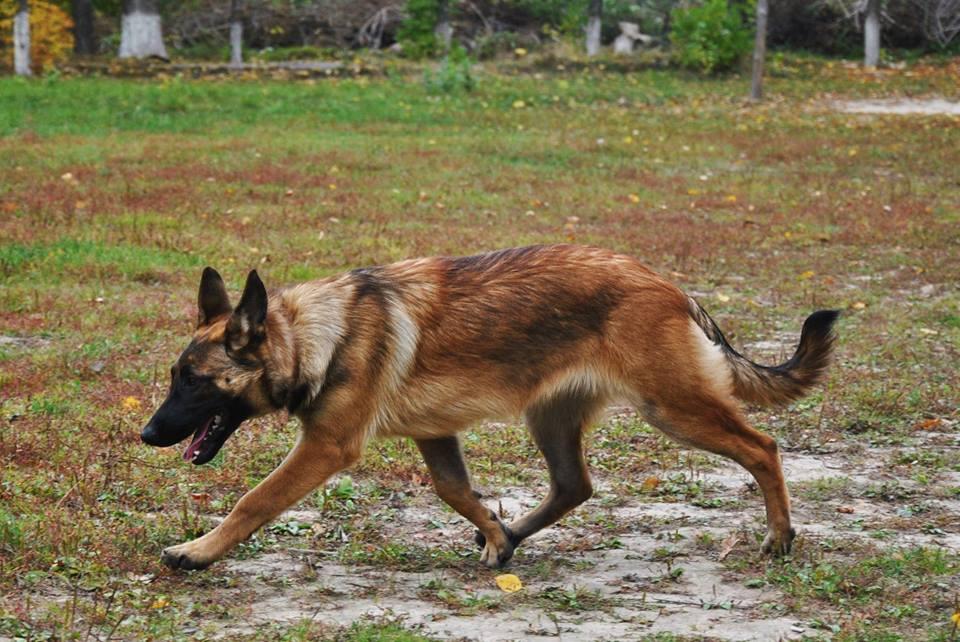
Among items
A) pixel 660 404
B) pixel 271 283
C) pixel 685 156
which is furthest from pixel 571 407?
pixel 685 156

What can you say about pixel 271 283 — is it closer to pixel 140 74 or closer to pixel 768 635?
pixel 768 635

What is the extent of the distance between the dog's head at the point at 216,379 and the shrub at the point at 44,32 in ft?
90.6

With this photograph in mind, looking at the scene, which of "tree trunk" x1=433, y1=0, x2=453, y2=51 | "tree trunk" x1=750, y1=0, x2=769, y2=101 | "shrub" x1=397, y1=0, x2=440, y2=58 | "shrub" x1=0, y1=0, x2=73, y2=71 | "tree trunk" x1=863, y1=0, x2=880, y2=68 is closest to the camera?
"tree trunk" x1=750, y1=0, x2=769, y2=101

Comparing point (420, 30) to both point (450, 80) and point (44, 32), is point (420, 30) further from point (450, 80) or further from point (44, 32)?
point (44, 32)

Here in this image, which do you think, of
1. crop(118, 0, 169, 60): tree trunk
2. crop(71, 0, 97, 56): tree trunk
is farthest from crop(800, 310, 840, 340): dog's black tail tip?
crop(71, 0, 97, 56): tree trunk

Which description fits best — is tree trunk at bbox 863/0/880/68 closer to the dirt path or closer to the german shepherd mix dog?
the dirt path

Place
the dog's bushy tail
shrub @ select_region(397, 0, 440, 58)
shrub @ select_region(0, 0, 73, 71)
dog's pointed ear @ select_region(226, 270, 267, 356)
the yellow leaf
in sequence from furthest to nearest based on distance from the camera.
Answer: shrub @ select_region(397, 0, 440, 58), shrub @ select_region(0, 0, 73, 71), the dog's bushy tail, the yellow leaf, dog's pointed ear @ select_region(226, 270, 267, 356)

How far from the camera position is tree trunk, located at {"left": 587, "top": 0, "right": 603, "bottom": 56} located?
36.0 metres

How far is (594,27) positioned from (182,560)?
3276cm

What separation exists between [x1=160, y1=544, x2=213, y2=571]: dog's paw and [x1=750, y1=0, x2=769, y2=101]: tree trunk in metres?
23.2

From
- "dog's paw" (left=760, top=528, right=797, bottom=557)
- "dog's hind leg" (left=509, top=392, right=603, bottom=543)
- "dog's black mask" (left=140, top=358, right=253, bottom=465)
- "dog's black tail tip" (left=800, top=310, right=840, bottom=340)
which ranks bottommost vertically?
"dog's paw" (left=760, top=528, right=797, bottom=557)

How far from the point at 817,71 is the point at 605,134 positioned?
46.8 feet

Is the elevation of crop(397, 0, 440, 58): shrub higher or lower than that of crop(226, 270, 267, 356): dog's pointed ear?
higher

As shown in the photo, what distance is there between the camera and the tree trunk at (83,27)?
3591cm
